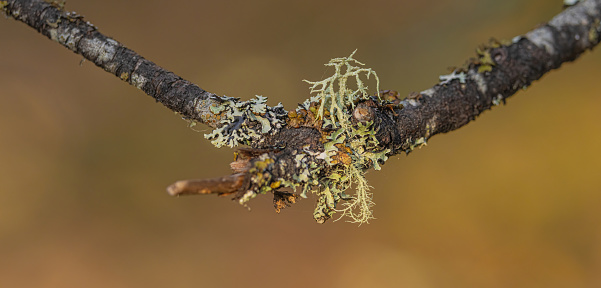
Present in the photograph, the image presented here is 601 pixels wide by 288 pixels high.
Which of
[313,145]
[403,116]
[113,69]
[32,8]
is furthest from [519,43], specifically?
[32,8]

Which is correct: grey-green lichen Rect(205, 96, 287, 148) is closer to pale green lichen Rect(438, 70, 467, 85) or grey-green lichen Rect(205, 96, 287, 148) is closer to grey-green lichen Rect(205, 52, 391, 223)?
grey-green lichen Rect(205, 52, 391, 223)

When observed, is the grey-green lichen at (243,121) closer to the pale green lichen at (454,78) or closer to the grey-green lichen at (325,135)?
the grey-green lichen at (325,135)

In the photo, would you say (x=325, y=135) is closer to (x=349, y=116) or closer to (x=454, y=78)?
(x=349, y=116)

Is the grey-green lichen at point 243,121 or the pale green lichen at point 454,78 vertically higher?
the pale green lichen at point 454,78

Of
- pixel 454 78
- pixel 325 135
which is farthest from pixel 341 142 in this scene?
pixel 454 78

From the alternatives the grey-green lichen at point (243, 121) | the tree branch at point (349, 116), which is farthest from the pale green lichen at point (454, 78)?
the grey-green lichen at point (243, 121)

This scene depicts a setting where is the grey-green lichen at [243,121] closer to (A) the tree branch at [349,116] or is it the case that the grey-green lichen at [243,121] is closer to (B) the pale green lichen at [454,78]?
(A) the tree branch at [349,116]
